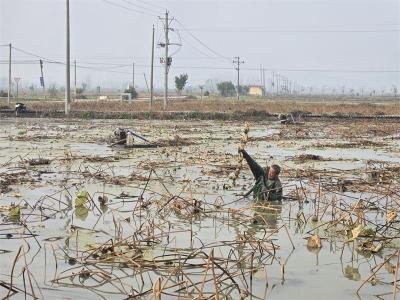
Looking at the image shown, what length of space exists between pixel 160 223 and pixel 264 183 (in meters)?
2.63

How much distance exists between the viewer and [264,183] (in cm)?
985

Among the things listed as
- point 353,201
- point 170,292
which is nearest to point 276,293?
point 170,292

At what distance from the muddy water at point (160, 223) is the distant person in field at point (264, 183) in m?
0.23

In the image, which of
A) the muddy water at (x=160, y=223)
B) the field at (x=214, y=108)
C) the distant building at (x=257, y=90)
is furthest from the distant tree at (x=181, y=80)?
the muddy water at (x=160, y=223)

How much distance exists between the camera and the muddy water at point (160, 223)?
584 centimetres

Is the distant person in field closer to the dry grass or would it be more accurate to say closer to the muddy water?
the muddy water

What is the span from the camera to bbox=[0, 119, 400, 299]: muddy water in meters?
5.84

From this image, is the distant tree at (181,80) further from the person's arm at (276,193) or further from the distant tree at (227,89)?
the person's arm at (276,193)

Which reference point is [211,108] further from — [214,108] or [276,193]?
[276,193]

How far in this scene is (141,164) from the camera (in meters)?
14.6

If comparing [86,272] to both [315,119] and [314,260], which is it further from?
[315,119]

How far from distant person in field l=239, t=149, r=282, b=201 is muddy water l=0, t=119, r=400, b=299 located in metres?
0.23

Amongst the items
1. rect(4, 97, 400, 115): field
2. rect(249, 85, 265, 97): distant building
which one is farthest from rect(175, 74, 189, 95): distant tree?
rect(249, 85, 265, 97): distant building

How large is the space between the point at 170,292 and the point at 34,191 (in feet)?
20.0
